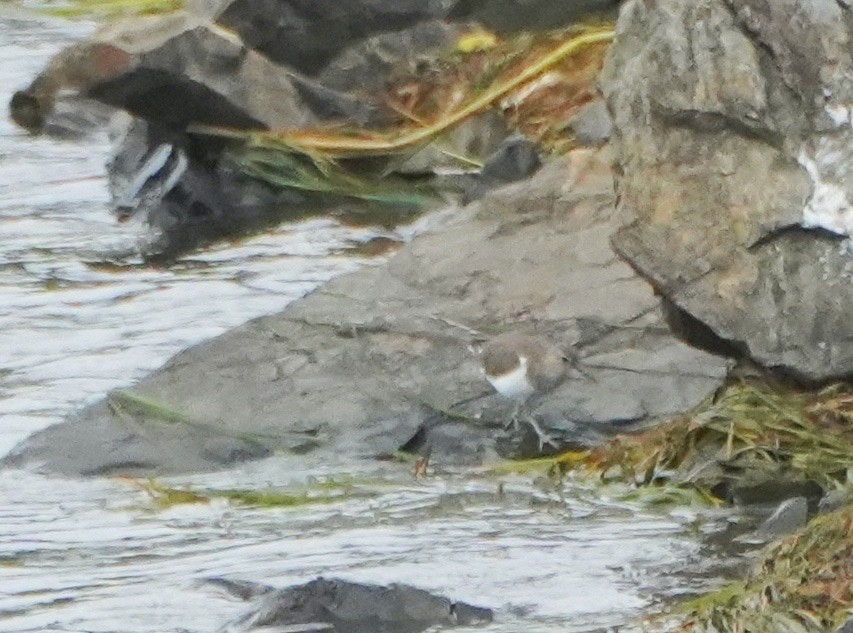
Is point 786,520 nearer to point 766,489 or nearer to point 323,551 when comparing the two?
point 766,489

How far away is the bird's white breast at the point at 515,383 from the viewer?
5844 mm

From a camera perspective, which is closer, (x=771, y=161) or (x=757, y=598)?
(x=757, y=598)

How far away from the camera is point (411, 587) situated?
4473 millimetres

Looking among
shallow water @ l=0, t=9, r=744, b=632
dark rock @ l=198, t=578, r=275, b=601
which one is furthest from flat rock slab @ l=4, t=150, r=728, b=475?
dark rock @ l=198, t=578, r=275, b=601

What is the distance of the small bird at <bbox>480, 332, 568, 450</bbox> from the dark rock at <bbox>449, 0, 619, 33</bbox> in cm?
423

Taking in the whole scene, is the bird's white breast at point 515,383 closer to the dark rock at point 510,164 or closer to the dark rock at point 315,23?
the dark rock at point 510,164

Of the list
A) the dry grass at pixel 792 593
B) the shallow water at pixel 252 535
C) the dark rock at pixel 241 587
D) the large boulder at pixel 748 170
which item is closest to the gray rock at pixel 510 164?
the shallow water at pixel 252 535

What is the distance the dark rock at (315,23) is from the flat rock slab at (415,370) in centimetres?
340

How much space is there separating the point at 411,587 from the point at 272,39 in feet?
19.9

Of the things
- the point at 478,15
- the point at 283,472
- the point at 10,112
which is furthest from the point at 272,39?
the point at 283,472

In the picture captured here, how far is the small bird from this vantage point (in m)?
5.86

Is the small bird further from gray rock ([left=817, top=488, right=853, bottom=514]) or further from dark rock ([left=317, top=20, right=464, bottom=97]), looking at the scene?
dark rock ([left=317, top=20, right=464, bottom=97])

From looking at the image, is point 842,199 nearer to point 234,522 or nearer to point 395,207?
point 234,522

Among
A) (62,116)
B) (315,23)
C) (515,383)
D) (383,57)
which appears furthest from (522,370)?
(62,116)
